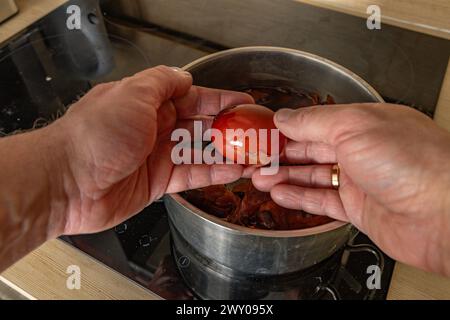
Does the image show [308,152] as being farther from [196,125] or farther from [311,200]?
[196,125]

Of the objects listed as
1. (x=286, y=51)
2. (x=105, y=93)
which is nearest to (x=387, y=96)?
(x=286, y=51)

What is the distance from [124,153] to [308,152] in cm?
31

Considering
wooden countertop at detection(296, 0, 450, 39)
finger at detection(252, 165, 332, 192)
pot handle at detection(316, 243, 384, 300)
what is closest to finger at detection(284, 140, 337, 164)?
finger at detection(252, 165, 332, 192)

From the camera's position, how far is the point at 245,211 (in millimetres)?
697

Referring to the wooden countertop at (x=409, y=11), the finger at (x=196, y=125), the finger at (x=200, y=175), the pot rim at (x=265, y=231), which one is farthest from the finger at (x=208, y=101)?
the wooden countertop at (x=409, y=11)

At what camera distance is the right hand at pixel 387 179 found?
0.54 meters

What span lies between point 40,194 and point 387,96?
666 millimetres

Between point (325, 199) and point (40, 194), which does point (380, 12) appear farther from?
point (40, 194)

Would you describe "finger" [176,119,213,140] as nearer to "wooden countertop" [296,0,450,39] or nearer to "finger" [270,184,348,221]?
"finger" [270,184,348,221]

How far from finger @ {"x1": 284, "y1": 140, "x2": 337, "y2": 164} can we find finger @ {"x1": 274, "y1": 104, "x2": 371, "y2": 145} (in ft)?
0.24

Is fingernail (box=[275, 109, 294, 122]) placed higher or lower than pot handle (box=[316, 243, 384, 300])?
higher

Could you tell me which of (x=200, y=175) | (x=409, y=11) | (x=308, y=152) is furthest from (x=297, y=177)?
(x=409, y=11)

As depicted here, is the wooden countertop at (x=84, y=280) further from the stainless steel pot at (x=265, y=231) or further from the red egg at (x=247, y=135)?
the red egg at (x=247, y=135)

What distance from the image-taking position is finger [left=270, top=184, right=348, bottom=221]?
2.17ft
